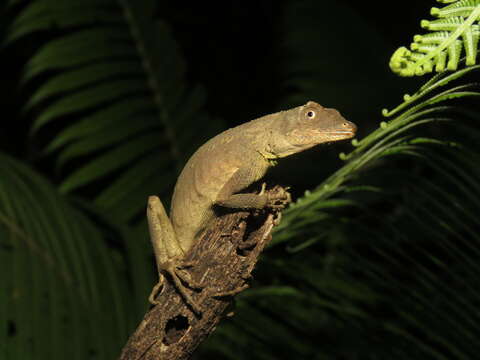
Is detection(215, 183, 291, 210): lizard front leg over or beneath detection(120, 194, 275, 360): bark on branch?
over

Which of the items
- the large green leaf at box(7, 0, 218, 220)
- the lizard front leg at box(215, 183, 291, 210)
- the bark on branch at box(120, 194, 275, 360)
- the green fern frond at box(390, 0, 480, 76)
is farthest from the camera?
the large green leaf at box(7, 0, 218, 220)

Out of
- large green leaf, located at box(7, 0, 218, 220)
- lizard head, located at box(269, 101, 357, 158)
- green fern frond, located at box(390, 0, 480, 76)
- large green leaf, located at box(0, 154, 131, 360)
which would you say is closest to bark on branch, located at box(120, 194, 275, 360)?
lizard head, located at box(269, 101, 357, 158)

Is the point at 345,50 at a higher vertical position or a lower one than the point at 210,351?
higher

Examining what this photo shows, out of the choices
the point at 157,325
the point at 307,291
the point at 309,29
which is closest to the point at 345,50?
the point at 309,29

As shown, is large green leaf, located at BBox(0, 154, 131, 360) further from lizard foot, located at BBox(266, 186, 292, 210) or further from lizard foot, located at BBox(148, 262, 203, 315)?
lizard foot, located at BBox(266, 186, 292, 210)

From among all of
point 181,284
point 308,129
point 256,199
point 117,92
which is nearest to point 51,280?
point 181,284

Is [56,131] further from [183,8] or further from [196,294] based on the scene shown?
[196,294]

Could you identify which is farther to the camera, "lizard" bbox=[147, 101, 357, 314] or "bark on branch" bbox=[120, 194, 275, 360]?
"lizard" bbox=[147, 101, 357, 314]
